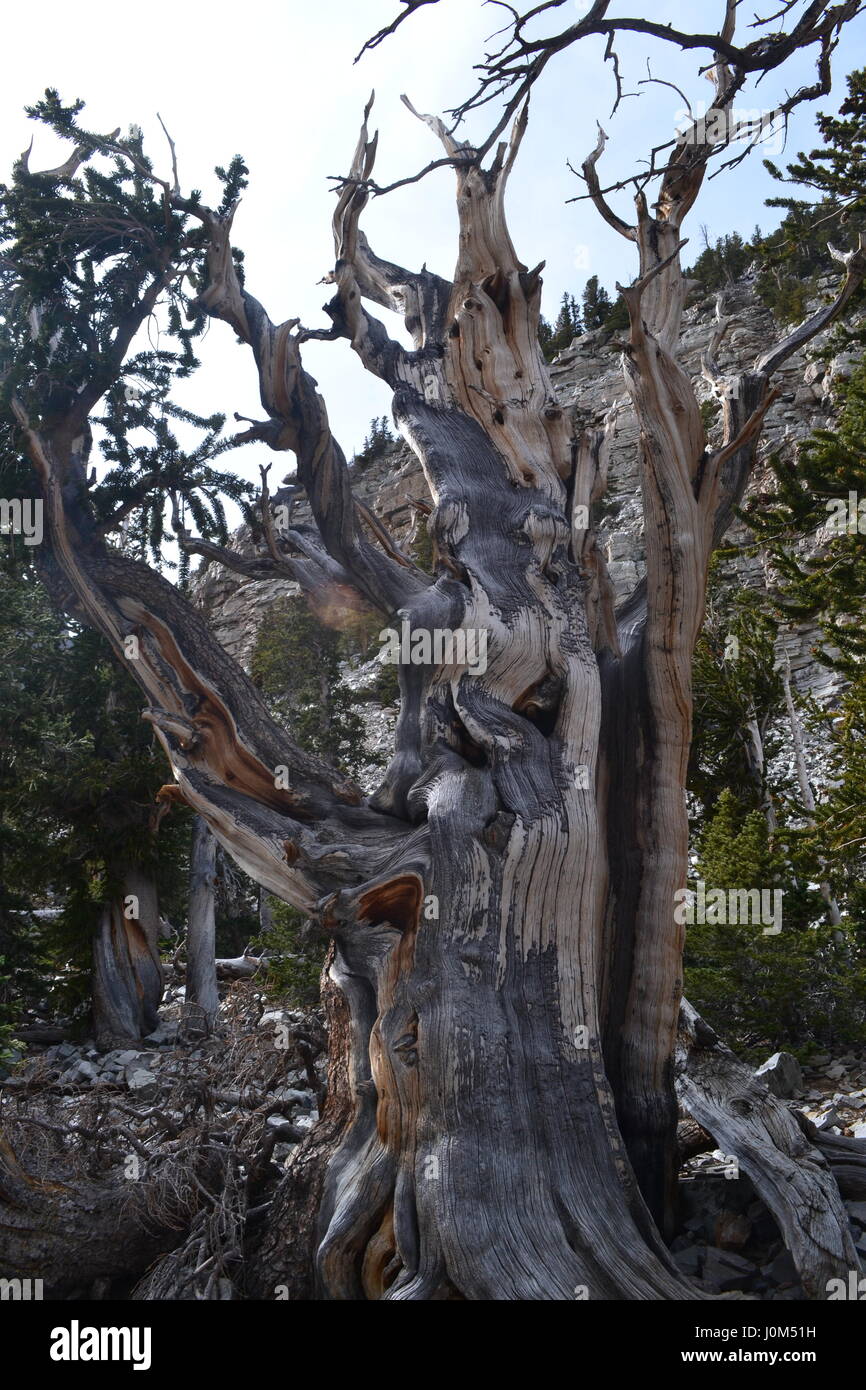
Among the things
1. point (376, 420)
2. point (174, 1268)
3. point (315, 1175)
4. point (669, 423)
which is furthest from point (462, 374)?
point (376, 420)

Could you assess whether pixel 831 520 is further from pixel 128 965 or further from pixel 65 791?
pixel 128 965

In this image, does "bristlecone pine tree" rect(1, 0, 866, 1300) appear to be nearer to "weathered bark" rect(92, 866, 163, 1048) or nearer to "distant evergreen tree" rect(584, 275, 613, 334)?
"weathered bark" rect(92, 866, 163, 1048)

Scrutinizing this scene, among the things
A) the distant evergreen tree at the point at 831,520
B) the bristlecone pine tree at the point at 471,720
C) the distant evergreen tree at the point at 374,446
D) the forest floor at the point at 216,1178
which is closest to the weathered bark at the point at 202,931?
the forest floor at the point at 216,1178

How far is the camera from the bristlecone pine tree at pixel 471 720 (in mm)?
3148

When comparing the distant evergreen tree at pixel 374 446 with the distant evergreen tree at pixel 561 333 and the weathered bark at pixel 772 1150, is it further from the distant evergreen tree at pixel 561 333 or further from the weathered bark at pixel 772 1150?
Answer: the weathered bark at pixel 772 1150

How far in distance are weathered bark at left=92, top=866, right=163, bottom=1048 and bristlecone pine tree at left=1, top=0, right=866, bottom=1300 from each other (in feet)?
20.6

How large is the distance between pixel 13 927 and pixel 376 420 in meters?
44.4

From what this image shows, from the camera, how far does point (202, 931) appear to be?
1078cm

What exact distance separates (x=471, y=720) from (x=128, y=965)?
25.7 ft

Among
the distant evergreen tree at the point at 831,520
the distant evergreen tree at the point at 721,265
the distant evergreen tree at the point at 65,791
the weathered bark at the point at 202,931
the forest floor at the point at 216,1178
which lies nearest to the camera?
the forest floor at the point at 216,1178

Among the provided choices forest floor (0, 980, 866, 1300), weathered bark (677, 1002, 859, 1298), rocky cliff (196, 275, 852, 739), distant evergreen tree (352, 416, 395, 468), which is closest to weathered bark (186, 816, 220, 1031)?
forest floor (0, 980, 866, 1300)

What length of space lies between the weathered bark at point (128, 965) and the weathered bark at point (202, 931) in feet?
1.26

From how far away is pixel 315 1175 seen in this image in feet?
11.4

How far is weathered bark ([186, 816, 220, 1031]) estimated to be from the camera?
1079 cm
